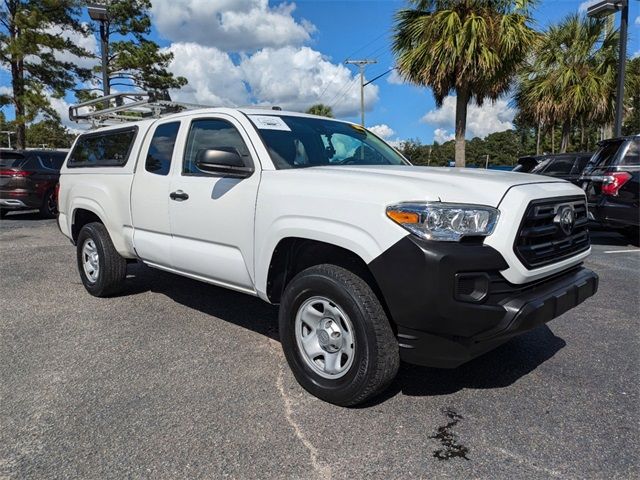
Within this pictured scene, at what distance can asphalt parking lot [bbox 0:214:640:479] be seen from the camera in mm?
2451

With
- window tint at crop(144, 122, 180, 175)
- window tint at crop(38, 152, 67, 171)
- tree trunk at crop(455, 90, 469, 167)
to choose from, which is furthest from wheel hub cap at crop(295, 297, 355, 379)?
tree trunk at crop(455, 90, 469, 167)

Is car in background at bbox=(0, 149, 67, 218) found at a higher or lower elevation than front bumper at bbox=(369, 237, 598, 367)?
higher

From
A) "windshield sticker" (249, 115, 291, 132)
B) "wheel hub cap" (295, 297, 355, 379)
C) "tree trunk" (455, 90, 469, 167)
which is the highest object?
"tree trunk" (455, 90, 469, 167)

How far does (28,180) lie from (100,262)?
8481 millimetres

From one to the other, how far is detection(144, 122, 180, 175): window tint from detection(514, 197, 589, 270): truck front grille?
294 centimetres

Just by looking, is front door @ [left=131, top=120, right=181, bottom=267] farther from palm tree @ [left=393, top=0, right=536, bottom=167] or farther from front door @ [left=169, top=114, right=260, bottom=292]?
palm tree @ [left=393, top=0, right=536, bottom=167]

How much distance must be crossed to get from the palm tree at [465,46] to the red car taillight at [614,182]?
20.0 feet

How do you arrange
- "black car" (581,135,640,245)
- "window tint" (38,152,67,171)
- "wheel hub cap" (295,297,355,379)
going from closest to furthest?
"wheel hub cap" (295,297,355,379), "black car" (581,135,640,245), "window tint" (38,152,67,171)

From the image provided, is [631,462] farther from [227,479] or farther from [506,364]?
[227,479]

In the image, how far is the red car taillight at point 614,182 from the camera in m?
8.11

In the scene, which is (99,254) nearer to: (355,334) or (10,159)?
(355,334)

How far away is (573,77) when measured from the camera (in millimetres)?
19594

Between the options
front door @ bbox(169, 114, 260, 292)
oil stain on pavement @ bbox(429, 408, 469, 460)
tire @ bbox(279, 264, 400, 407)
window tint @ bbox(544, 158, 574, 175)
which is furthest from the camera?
window tint @ bbox(544, 158, 574, 175)

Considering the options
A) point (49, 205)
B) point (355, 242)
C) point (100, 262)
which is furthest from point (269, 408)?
point (49, 205)
